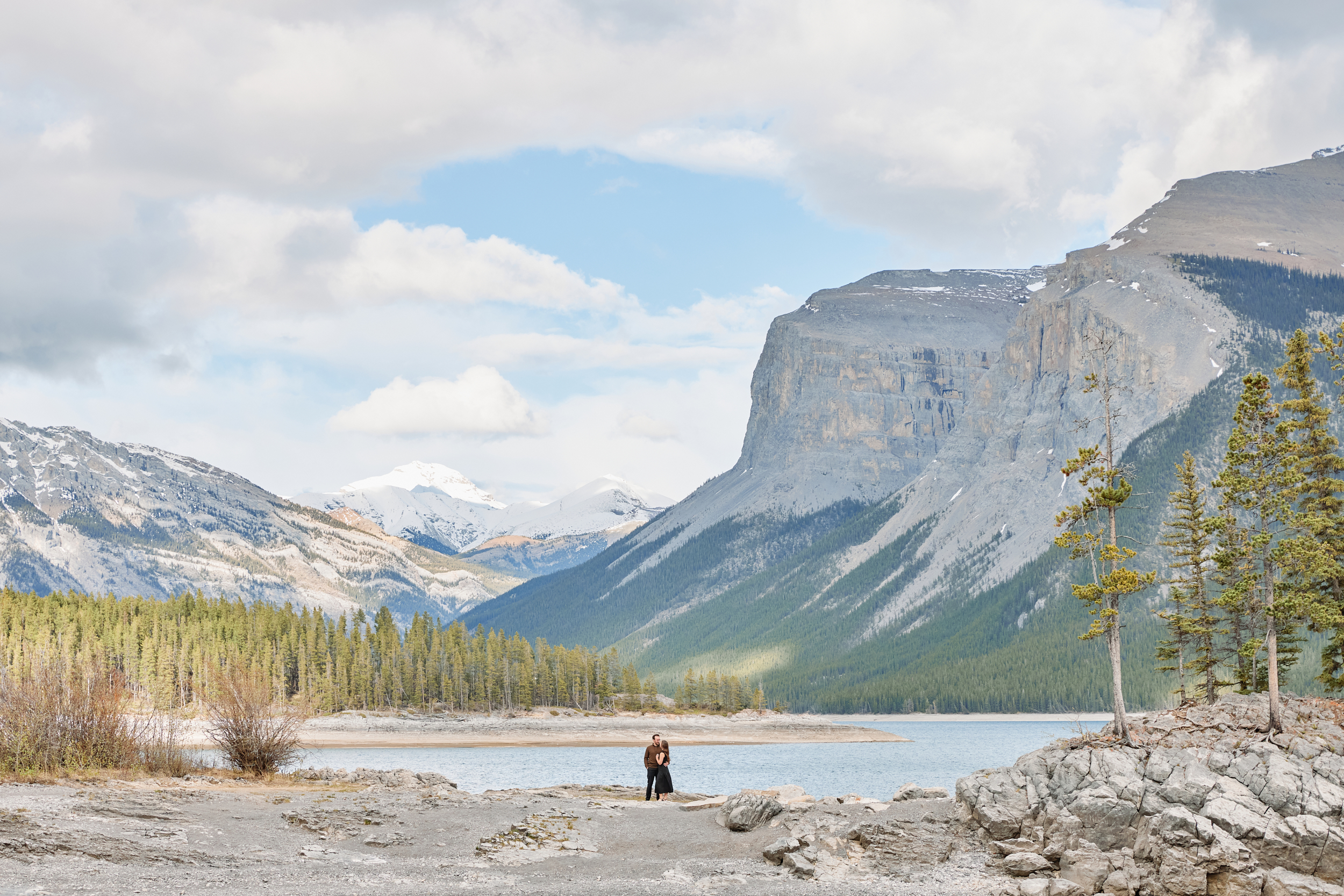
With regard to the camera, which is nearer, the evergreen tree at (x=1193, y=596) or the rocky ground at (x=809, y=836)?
the rocky ground at (x=809, y=836)

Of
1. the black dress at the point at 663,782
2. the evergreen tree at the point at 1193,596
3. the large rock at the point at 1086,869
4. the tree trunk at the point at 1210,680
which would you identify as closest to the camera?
the large rock at the point at 1086,869

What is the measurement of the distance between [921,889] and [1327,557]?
23587 millimetres

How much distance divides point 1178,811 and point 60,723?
113 feet

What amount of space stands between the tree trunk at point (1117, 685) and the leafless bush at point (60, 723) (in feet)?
107

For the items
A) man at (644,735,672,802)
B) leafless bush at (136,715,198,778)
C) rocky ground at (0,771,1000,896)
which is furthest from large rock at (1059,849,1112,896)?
leafless bush at (136,715,198,778)

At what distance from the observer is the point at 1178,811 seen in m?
30.2

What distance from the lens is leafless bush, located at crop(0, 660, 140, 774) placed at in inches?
1449

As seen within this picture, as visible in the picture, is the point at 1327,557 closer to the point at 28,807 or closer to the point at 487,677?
the point at 28,807

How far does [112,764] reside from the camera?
38.9 metres

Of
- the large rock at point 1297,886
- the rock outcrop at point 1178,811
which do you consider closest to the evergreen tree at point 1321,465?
the rock outcrop at point 1178,811

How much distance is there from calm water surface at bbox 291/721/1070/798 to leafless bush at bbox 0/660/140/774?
1813 centimetres

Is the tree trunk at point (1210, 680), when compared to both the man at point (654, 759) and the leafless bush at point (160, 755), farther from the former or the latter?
the leafless bush at point (160, 755)

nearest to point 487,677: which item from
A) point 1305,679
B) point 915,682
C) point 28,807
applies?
point 915,682

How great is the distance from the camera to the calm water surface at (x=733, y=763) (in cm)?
7406
